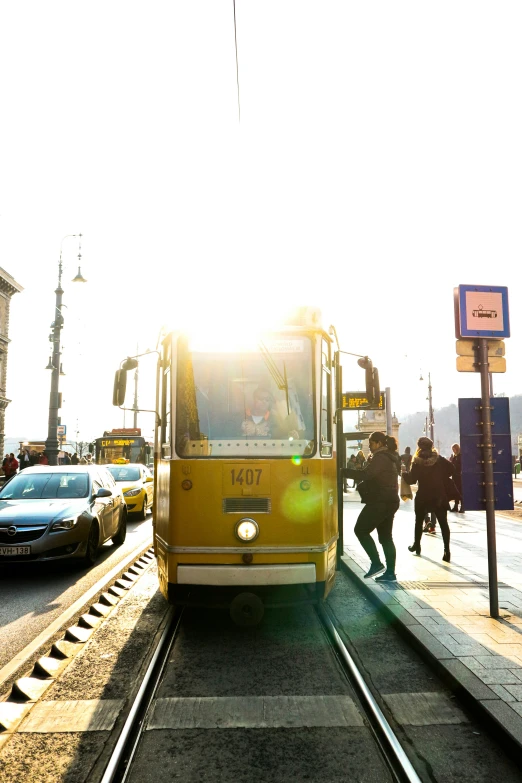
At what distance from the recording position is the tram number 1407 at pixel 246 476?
211 inches

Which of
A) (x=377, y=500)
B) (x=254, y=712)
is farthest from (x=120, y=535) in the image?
(x=254, y=712)

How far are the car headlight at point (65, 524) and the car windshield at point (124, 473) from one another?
8657 millimetres

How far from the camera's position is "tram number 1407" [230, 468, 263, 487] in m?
5.37

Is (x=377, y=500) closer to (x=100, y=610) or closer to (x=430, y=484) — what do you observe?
(x=430, y=484)

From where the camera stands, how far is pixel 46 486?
380 inches

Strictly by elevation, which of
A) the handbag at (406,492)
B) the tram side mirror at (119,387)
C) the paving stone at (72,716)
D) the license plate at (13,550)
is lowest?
the paving stone at (72,716)

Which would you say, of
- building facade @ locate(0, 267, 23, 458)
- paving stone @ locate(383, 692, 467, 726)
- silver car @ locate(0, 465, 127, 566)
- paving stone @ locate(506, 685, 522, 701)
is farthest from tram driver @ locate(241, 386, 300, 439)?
building facade @ locate(0, 267, 23, 458)

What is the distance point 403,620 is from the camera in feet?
17.9

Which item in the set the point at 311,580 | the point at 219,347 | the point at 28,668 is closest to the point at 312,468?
the point at 311,580

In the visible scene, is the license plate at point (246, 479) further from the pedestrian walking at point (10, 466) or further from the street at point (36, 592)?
the pedestrian walking at point (10, 466)

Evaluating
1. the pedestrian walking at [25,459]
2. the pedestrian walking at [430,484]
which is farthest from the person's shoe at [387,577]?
the pedestrian walking at [25,459]

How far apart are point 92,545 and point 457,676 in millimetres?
6037

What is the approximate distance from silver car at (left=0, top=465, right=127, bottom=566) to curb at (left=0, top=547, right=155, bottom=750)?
1136 mm

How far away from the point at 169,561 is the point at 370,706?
2.10m
